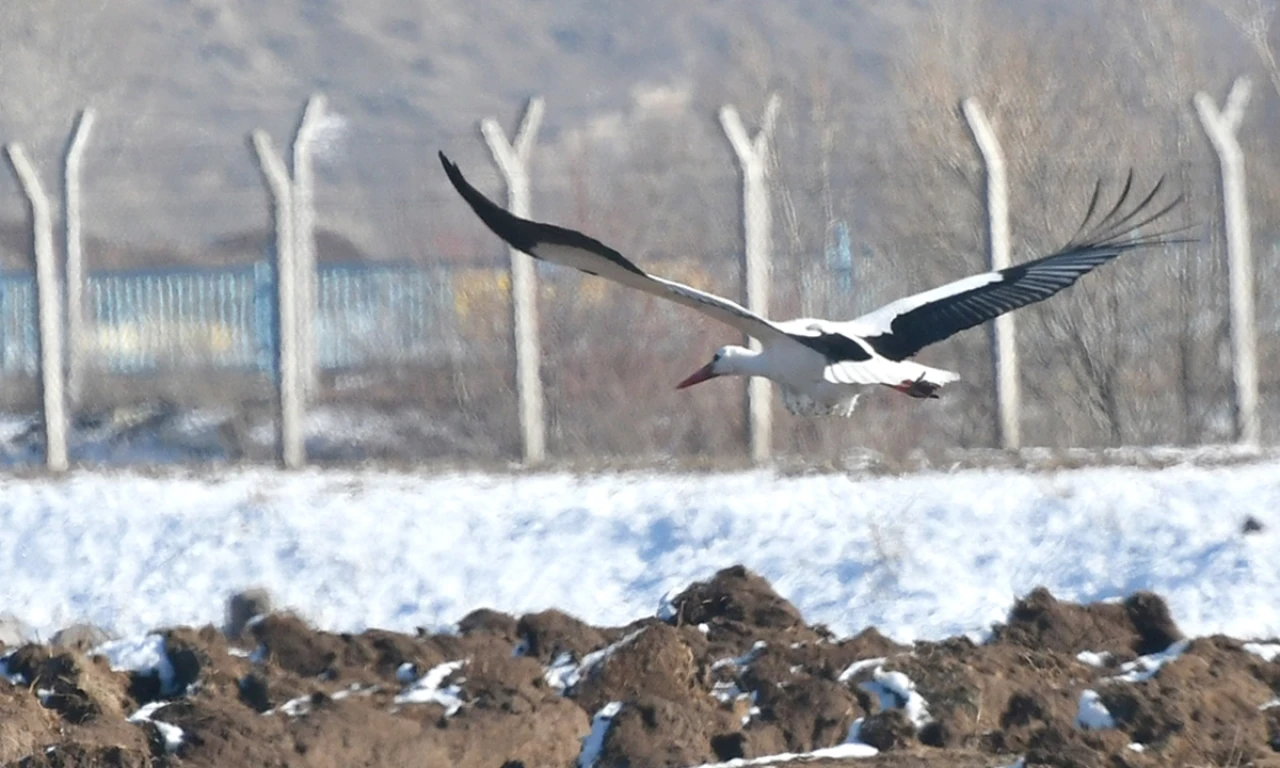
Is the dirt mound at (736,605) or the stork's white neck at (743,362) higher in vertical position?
the stork's white neck at (743,362)

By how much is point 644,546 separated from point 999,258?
350 cm

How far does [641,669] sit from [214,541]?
3.99 m

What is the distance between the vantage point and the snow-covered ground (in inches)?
412

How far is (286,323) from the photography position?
14195mm

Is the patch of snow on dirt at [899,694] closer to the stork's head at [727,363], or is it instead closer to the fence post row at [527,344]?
the stork's head at [727,363]

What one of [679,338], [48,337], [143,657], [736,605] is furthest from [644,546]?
[679,338]

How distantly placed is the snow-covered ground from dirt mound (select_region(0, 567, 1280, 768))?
149 centimetres

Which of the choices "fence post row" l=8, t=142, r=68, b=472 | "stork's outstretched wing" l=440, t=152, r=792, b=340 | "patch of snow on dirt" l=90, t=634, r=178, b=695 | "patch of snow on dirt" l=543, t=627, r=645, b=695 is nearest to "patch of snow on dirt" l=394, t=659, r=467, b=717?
"patch of snow on dirt" l=543, t=627, r=645, b=695

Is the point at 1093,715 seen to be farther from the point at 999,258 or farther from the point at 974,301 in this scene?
the point at 999,258

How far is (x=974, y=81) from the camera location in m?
21.6

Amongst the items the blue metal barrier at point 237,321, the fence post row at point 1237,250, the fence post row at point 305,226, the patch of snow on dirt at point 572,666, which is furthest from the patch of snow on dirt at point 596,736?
the blue metal barrier at point 237,321

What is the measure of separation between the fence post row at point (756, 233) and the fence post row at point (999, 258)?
1.13 meters

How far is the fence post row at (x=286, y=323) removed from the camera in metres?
14.1

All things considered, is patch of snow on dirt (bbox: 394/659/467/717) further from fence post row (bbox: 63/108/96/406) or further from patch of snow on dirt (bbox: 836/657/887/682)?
fence post row (bbox: 63/108/96/406)
